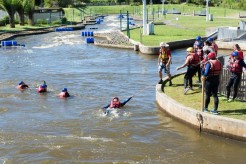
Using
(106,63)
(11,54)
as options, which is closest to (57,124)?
(106,63)

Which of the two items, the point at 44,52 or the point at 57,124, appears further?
the point at 44,52

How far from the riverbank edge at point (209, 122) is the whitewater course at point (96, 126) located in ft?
0.33

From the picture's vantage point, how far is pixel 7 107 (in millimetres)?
16188

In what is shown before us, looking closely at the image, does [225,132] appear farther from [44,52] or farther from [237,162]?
[44,52]

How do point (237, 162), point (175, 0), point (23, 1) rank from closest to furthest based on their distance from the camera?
point (237, 162) → point (23, 1) → point (175, 0)

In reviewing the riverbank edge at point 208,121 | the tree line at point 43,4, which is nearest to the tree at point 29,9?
the tree line at point 43,4

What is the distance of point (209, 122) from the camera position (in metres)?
12.3

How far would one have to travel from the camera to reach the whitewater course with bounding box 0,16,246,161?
36.8 feet

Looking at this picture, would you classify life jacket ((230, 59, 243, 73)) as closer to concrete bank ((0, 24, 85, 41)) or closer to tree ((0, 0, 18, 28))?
concrete bank ((0, 24, 85, 41))

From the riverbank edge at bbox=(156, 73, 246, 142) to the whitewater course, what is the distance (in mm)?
102

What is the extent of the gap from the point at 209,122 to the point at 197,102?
69.6 inches

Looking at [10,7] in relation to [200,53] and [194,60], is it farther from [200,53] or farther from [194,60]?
[194,60]

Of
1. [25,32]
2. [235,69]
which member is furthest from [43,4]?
[235,69]

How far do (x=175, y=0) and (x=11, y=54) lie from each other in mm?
88465
